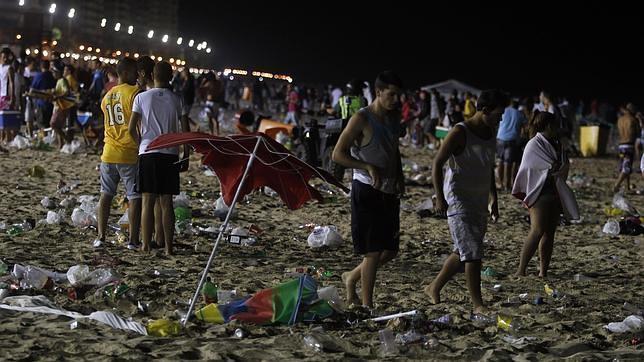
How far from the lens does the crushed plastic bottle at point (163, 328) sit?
15.0 feet

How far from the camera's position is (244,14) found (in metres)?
104

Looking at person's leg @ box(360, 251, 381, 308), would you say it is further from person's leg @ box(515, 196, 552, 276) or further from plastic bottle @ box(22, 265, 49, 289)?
plastic bottle @ box(22, 265, 49, 289)

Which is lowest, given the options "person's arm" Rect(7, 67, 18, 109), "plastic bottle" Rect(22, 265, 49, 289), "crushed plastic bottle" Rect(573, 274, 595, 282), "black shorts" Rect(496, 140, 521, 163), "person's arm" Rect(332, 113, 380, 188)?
"crushed plastic bottle" Rect(573, 274, 595, 282)

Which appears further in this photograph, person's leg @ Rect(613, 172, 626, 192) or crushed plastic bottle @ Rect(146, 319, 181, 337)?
person's leg @ Rect(613, 172, 626, 192)

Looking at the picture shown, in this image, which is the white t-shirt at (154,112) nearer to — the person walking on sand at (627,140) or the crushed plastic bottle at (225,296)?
the crushed plastic bottle at (225,296)

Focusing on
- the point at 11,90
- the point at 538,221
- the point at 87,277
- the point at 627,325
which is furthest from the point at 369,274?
the point at 11,90

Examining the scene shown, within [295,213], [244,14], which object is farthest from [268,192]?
A: [244,14]

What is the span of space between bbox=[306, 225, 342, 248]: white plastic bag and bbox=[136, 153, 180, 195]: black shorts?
1.51 metres

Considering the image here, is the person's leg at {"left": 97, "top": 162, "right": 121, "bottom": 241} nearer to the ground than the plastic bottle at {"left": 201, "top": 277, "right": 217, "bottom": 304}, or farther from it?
farther from it

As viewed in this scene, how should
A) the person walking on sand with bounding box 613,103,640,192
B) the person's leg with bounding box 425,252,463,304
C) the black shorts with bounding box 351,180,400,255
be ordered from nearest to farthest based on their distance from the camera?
1. the black shorts with bounding box 351,180,400,255
2. the person's leg with bounding box 425,252,463,304
3. the person walking on sand with bounding box 613,103,640,192

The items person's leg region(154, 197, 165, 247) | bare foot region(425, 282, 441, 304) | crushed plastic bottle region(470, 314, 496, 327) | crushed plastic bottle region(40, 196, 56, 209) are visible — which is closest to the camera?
crushed plastic bottle region(470, 314, 496, 327)

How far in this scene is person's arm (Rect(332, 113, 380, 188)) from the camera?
502 centimetres

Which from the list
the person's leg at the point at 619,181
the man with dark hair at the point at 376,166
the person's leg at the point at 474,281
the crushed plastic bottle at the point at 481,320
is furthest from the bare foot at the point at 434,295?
the person's leg at the point at 619,181

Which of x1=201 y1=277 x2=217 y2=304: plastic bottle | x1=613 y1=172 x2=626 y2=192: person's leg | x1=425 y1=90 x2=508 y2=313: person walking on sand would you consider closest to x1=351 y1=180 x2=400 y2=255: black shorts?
x1=425 y1=90 x2=508 y2=313: person walking on sand
